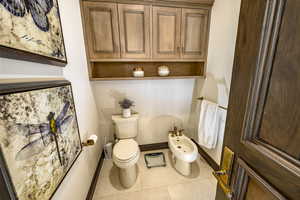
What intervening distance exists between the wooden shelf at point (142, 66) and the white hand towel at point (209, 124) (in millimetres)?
→ 511

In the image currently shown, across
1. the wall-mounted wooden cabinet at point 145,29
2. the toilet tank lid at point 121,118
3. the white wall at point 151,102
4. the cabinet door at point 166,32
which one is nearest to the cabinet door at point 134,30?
the wall-mounted wooden cabinet at point 145,29

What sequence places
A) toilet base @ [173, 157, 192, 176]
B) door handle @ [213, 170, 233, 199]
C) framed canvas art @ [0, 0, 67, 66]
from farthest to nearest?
toilet base @ [173, 157, 192, 176]
door handle @ [213, 170, 233, 199]
framed canvas art @ [0, 0, 67, 66]

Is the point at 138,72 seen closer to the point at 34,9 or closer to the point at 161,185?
the point at 34,9

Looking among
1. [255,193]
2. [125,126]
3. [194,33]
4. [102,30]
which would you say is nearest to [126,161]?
[125,126]

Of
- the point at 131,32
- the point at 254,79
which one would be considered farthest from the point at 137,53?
the point at 254,79

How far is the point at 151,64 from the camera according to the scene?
6.27 ft

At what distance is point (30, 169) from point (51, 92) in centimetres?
41

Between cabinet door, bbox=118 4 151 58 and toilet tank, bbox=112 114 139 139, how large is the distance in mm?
925

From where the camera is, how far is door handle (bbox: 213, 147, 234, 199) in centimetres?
60

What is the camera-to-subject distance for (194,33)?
165cm

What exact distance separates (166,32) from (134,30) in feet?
1.40

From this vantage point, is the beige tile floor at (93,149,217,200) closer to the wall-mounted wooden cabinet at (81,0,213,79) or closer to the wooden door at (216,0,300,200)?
the wooden door at (216,0,300,200)

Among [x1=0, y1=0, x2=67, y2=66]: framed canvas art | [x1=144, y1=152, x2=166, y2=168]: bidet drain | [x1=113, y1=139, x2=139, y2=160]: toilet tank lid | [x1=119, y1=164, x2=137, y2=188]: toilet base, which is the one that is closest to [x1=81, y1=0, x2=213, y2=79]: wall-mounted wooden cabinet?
[x1=0, y1=0, x2=67, y2=66]: framed canvas art

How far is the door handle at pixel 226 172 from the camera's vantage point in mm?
601
